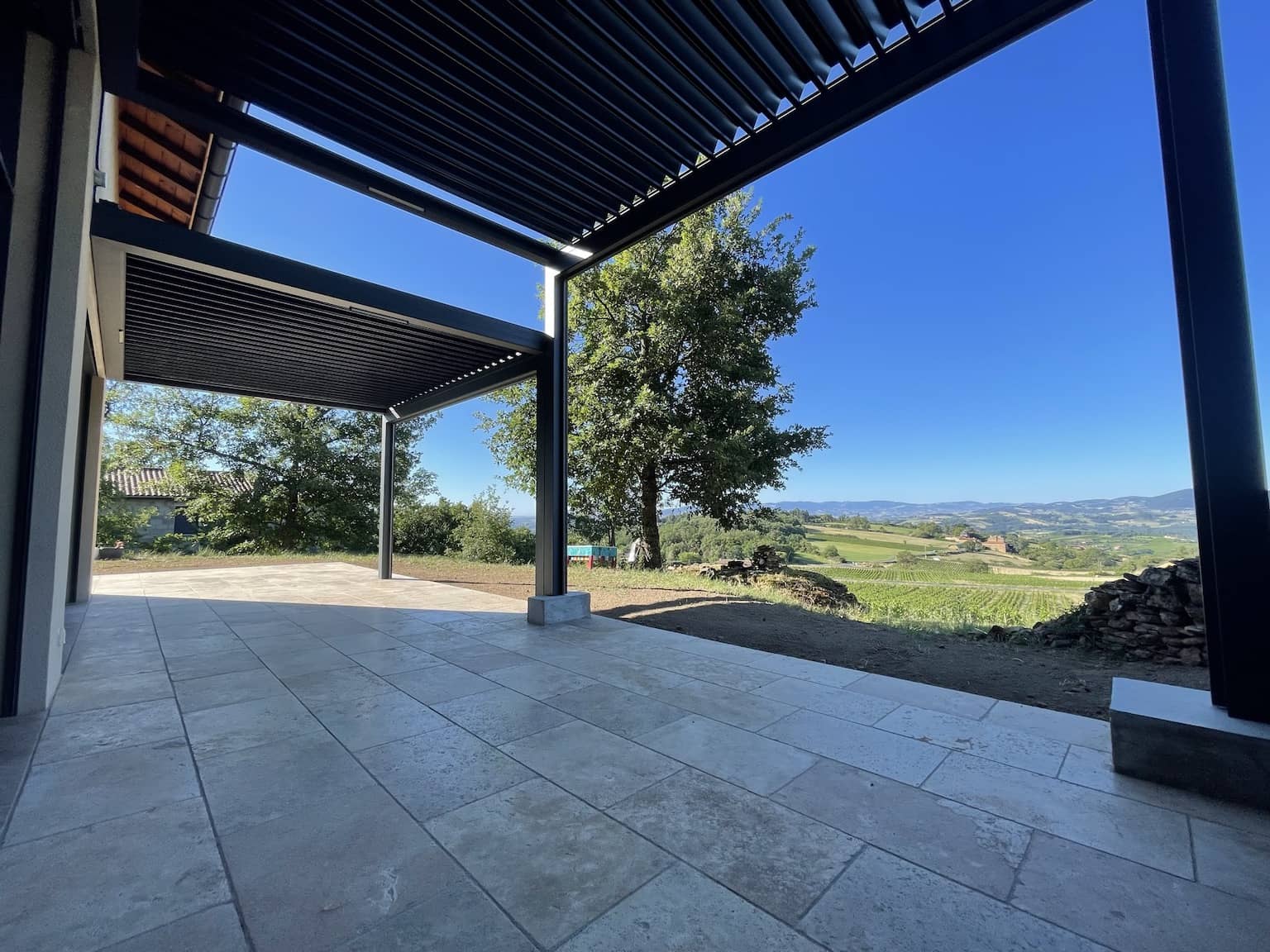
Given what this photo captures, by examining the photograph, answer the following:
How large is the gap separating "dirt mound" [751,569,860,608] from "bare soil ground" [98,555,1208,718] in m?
1.90

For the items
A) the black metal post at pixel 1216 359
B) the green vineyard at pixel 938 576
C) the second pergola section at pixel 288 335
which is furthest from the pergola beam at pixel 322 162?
the green vineyard at pixel 938 576

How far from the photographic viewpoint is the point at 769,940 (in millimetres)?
1270

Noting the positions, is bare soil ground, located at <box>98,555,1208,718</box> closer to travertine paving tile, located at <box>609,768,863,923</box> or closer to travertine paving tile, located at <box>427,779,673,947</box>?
travertine paving tile, located at <box>609,768,863,923</box>

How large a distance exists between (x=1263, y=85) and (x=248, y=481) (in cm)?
2045

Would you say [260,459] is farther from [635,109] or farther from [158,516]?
[635,109]

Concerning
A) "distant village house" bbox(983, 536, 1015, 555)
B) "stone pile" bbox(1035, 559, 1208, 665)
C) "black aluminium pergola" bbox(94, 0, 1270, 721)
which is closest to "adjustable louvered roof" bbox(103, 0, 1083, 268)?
"black aluminium pergola" bbox(94, 0, 1270, 721)

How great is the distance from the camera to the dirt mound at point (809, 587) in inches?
337

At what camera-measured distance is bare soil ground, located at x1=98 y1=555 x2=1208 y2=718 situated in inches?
139

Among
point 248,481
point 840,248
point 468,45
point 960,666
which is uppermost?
point 840,248

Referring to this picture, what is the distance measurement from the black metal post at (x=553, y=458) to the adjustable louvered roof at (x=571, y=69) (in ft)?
6.01

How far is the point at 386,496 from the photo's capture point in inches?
368

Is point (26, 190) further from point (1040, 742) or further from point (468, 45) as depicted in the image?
point (1040, 742)

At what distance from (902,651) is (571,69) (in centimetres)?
501

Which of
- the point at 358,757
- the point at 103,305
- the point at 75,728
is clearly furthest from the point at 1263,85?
the point at 103,305
